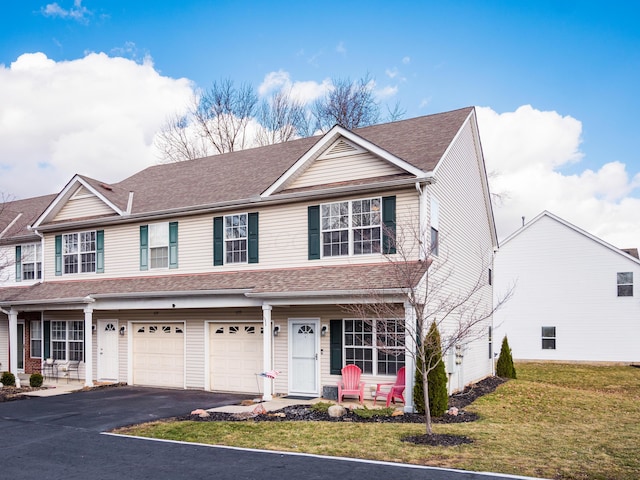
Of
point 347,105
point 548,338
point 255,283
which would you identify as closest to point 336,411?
point 255,283

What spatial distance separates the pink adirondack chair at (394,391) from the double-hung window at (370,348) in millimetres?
367

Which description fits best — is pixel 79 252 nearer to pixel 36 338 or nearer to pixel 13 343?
pixel 13 343

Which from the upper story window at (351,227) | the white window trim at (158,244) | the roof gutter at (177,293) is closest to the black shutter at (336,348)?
the upper story window at (351,227)

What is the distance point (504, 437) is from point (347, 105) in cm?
2954

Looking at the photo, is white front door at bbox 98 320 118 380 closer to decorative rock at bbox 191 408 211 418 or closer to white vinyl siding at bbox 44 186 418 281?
white vinyl siding at bbox 44 186 418 281

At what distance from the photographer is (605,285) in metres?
27.7

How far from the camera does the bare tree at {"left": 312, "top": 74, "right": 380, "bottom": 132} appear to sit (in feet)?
119

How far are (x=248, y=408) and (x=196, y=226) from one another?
6879mm

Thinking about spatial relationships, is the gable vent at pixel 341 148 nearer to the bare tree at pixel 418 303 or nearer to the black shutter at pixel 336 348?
the bare tree at pixel 418 303

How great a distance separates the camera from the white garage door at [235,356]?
17.2 meters

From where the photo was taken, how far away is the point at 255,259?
17.2m

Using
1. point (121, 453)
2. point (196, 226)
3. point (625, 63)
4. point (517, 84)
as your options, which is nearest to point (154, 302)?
point (196, 226)

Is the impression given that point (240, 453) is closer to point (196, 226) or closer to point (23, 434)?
point (23, 434)

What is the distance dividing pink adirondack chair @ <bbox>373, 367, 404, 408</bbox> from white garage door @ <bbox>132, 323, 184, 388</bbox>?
717cm
